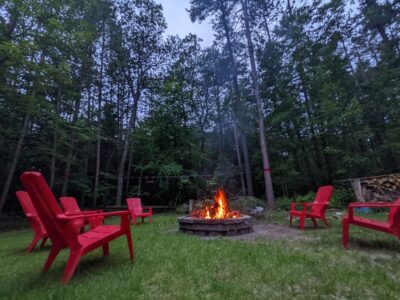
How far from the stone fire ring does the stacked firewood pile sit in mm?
5134

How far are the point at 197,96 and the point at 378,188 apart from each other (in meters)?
11.1

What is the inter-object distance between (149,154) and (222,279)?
430 inches

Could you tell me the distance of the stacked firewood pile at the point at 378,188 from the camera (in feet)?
23.6

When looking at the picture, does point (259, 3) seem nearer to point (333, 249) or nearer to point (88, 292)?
point (333, 249)

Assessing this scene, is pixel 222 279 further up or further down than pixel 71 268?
further down

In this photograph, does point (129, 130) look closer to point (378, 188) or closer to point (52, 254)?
point (52, 254)

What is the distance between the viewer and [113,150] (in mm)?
13617

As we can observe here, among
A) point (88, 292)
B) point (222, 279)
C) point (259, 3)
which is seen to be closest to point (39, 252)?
point (88, 292)

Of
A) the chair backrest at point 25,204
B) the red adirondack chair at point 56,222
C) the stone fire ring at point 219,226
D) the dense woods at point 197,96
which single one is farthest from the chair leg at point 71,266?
the dense woods at point 197,96

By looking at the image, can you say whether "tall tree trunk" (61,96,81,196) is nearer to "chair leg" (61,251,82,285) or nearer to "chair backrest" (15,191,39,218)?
"chair backrest" (15,191,39,218)

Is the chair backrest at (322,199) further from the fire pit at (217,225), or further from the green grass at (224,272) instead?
the fire pit at (217,225)

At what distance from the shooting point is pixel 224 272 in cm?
242

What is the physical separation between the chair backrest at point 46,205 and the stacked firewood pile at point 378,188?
857cm

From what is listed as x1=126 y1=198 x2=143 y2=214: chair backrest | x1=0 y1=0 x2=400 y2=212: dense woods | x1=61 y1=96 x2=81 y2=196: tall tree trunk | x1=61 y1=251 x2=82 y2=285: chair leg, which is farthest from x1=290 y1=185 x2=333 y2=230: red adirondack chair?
x1=61 y1=96 x2=81 y2=196: tall tree trunk
